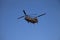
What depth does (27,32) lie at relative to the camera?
2.24 metres

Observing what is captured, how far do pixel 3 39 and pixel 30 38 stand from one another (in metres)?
0.45

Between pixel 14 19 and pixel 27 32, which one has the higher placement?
pixel 14 19

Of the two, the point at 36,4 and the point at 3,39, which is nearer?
the point at 3,39

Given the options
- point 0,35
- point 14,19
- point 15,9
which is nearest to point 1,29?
point 0,35

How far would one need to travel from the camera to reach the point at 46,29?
2336 millimetres

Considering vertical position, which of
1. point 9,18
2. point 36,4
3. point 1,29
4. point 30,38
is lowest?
point 30,38

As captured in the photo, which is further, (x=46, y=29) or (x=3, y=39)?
(x=46, y=29)

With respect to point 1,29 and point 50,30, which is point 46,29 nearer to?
point 50,30

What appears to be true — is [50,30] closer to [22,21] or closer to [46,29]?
[46,29]

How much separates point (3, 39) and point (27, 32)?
0.41m

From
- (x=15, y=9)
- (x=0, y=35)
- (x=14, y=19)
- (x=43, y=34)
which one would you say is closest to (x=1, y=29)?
(x=0, y=35)

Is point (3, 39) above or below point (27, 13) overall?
below

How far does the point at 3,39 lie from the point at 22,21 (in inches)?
16.8

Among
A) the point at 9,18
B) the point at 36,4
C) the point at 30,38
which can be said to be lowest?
the point at 30,38
